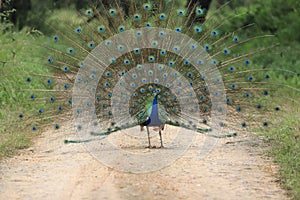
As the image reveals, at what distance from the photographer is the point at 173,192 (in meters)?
5.43

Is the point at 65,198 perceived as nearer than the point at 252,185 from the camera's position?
Yes

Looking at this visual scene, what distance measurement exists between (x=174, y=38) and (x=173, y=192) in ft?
9.00

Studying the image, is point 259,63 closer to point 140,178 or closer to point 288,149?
point 288,149

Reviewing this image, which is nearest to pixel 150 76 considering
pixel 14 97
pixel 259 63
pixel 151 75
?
pixel 151 75

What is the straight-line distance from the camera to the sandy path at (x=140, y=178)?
5426mm

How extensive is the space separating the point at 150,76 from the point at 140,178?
1.92 meters

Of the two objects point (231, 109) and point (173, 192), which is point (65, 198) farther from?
point (231, 109)

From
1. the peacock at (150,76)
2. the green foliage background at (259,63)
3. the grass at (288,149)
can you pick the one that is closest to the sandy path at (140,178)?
the grass at (288,149)

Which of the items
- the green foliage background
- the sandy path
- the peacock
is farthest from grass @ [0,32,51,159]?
the peacock

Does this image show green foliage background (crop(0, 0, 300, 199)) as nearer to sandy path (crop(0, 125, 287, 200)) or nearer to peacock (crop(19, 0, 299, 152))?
sandy path (crop(0, 125, 287, 200))

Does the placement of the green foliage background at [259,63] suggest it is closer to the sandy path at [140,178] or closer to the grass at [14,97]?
the grass at [14,97]

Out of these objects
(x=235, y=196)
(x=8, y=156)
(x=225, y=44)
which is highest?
(x=225, y=44)

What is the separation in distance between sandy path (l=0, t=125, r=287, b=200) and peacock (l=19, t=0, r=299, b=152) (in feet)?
1.36

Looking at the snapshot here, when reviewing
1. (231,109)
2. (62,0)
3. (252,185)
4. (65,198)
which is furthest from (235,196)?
(62,0)
